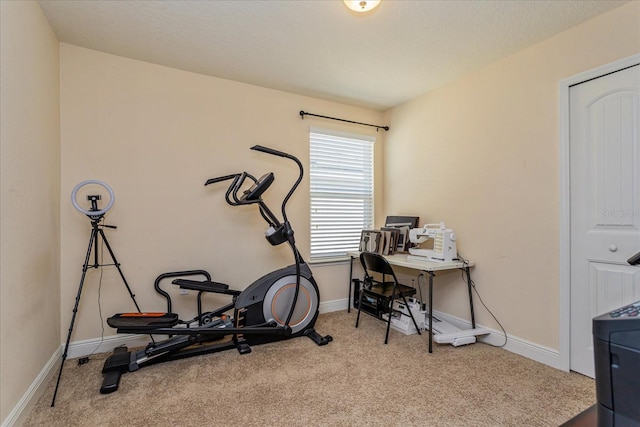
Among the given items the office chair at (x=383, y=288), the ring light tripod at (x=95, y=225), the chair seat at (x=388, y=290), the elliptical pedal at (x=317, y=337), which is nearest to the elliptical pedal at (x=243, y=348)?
the elliptical pedal at (x=317, y=337)

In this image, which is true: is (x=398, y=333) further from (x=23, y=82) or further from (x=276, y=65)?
(x=23, y=82)

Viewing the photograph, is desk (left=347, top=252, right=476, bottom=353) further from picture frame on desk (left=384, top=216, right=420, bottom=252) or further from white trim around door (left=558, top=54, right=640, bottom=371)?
white trim around door (left=558, top=54, right=640, bottom=371)

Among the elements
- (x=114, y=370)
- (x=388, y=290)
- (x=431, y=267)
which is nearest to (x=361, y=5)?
(x=431, y=267)

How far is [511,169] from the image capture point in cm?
257

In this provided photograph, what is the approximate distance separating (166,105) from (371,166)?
7.94 feet

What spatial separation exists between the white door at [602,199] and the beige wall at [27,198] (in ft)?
11.5

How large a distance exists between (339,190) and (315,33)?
183cm

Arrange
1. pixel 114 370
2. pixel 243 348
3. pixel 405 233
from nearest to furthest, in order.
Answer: pixel 114 370
pixel 243 348
pixel 405 233

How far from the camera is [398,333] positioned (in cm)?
293

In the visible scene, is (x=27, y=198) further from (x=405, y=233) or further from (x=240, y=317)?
(x=405, y=233)

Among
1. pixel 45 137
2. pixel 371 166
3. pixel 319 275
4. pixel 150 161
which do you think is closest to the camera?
pixel 45 137

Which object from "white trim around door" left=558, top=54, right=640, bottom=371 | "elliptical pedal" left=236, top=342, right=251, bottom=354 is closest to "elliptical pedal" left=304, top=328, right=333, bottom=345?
"elliptical pedal" left=236, top=342, right=251, bottom=354

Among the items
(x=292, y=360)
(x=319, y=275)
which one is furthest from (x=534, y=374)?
(x=319, y=275)

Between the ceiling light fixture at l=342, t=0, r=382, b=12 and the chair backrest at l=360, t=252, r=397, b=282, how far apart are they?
6.11 ft
